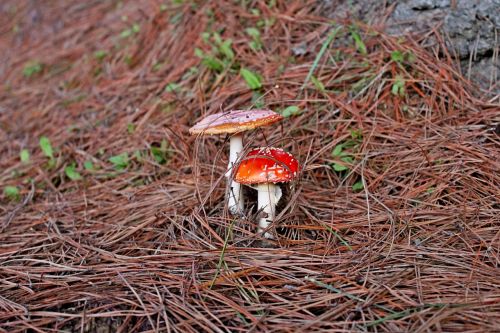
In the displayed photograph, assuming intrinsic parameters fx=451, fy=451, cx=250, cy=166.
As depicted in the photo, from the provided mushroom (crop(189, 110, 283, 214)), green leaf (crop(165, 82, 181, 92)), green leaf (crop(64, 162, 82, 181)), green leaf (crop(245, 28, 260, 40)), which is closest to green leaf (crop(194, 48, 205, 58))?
green leaf (crop(165, 82, 181, 92))

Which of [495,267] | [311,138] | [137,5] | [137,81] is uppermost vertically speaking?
[137,5]

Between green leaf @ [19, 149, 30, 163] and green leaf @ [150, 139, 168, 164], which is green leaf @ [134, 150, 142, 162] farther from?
green leaf @ [19, 149, 30, 163]

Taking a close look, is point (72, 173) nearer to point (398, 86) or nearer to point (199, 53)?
point (199, 53)

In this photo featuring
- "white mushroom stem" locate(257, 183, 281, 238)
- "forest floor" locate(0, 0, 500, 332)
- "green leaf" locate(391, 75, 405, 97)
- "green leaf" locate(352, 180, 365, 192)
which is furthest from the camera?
"green leaf" locate(391, 75, 405, 97)

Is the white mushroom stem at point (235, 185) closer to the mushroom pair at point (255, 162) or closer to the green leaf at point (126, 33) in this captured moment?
the mushroom pair at point (255, 162)

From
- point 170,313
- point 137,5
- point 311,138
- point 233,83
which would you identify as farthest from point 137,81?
point 170,313

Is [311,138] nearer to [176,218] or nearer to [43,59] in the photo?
[176,218]

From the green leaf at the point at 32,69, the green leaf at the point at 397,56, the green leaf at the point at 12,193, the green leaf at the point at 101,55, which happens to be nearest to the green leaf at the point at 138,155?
the green leaf at the point at 12,193

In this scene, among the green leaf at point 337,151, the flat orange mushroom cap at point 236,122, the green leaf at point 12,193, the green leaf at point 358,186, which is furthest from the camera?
the green leaf at point 12,193
